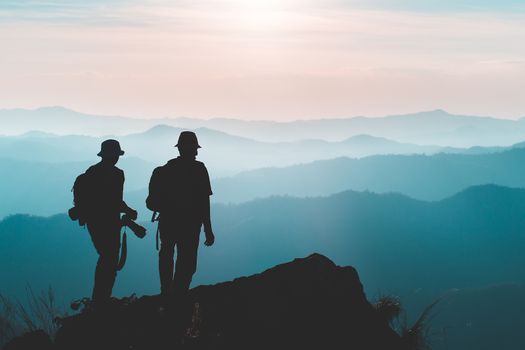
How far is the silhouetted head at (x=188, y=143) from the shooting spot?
1178 cm

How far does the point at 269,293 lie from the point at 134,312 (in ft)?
7.54

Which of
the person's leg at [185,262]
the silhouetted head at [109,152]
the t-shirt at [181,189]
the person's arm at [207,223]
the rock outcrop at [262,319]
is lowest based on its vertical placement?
the rock outcrop at [262,319]

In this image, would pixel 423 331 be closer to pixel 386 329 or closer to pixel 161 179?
pixel 386 329

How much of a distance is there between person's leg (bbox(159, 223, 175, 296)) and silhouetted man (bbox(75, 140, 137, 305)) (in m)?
0.78

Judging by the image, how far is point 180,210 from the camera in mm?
12008

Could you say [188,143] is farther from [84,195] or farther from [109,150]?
[84,195]

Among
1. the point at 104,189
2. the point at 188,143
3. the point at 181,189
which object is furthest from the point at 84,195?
the point at 188,143

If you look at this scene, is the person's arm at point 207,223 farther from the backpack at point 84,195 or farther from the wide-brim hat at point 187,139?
the backpack at point 84,195

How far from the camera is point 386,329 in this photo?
11.4 metres

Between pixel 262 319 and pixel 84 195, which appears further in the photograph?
pixel 84 195

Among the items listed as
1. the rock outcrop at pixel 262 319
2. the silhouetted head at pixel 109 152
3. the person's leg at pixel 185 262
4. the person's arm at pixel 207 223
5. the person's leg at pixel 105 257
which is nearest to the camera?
the rock outcrop at pixel 262 319

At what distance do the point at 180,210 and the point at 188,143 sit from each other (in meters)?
1.16

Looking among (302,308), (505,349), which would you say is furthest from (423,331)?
(505,349)

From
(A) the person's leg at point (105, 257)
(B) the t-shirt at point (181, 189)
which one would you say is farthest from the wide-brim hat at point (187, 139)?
(A) the person's leg at point (105, 257)
